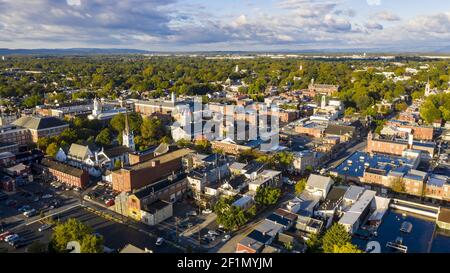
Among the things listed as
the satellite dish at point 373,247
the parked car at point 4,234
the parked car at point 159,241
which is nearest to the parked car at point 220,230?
the parked car at point 159,241

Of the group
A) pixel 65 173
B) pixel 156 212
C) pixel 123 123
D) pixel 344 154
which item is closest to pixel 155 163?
pixel 156 212

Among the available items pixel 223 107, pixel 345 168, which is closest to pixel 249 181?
pixel 345 168

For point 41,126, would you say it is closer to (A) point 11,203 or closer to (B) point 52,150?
(B) point 52,150

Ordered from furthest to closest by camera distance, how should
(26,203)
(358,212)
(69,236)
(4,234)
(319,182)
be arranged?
(26,203)
(319,182)
(358,212)
(4,234)
(69,236)

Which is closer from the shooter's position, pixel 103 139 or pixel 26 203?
Answer: pixel 26 203

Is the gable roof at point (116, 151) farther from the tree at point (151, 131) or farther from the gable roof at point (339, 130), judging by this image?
the gable roof at point (339, 130)

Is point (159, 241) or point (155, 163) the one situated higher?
point (155, 163)

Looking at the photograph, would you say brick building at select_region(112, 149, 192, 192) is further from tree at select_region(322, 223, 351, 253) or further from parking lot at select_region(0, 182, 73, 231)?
tree at select_region(322, 223, 351, 253)
